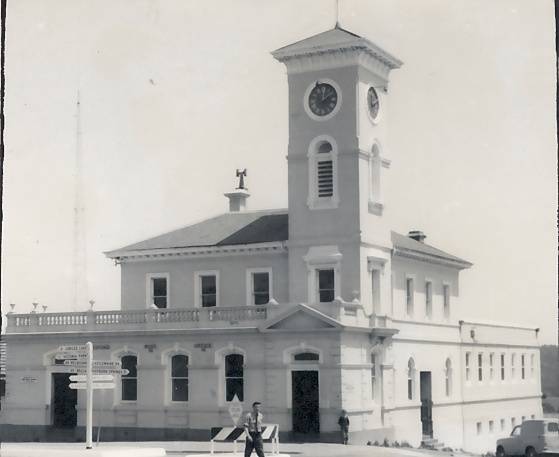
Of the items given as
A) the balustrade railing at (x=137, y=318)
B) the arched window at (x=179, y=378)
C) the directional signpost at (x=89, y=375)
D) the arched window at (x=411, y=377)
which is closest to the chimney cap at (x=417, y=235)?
the arched window at (x=411, y=377)

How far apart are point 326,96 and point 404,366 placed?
10.9 meters

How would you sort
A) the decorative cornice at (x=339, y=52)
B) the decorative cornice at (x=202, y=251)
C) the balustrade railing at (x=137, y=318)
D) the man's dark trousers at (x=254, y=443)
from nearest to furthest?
the man's dark trousers at (x=254, y=443), the decorative cornice at (x=339, y=52), the balustrade railing at (x=137, y=318), the decorative cornice at (x=202, y=251)

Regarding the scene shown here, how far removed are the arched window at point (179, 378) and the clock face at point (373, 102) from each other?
11.2m

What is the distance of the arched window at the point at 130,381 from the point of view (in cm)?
4534

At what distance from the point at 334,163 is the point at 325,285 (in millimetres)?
4482

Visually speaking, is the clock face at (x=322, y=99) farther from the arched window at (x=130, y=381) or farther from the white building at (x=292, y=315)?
the arched window at (x=130, y=381)

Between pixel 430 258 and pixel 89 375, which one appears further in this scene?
pixel 430 258

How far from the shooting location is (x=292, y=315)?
139 feet

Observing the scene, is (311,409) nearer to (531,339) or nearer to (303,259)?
(303,259)

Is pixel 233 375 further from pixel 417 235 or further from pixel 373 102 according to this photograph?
pixel 417 235

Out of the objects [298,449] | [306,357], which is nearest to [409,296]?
[306,357]

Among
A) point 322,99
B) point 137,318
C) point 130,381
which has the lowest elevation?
point 130,381

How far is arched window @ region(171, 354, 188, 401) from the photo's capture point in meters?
44.5

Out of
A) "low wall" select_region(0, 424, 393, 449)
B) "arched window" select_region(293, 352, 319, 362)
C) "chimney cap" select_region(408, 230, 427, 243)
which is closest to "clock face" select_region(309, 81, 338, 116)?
"arched window" select_region(293, 352, 319, 362)
